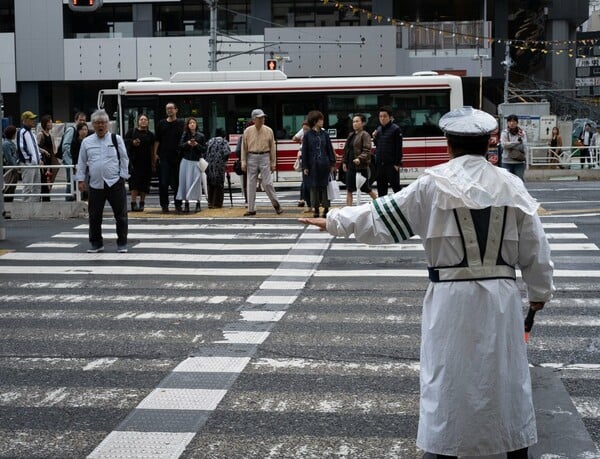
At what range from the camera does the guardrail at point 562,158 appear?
108 feet

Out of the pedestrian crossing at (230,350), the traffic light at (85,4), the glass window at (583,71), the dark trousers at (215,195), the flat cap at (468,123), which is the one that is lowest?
the pedestrian crossing at (230,350)

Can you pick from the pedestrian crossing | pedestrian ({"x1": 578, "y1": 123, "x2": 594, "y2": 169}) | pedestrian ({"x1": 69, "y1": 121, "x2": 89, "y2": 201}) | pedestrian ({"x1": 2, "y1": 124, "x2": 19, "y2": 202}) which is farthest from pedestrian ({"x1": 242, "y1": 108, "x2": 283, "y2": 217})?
pedestrian ({"x1": 578, "y1": 123, "x2": 594, "y2": 169})

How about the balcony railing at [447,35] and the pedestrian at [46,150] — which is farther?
the balcony railing at [447,35]

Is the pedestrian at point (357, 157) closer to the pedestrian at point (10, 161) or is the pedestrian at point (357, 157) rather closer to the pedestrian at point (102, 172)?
the pedestrian at point (102, 172)

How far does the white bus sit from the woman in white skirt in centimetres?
874

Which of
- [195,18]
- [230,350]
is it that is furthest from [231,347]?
[195,18]

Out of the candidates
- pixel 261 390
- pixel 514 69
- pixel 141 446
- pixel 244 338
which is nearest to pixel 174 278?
pixel 244 338

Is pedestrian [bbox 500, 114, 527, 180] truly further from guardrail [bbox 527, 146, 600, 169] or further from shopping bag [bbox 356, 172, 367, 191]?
guardrail [bbox 527, 146, 600, 169]

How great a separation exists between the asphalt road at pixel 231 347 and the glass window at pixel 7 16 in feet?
115

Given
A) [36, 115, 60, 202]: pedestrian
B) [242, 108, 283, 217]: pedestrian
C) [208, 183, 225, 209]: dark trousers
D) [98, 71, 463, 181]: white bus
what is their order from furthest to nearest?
[98, 71, 463, 181]: white bus
[36, 115, 60, 202]: pedestrian
[208, 183, 225, 209]: dark trousers
[242, 108, 283, 217]: pedestrian

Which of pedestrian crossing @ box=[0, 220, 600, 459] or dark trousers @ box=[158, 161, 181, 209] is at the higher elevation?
dark trousers @ box=[158, 161, 181, 209]

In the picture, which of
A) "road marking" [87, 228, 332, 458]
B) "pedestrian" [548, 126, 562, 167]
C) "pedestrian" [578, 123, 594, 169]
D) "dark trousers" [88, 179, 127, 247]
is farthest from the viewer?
"pedestrian" [578, 123, 594, 169]

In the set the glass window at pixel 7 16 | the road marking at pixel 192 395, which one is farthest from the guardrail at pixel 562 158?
the glass window at pixel 7 16

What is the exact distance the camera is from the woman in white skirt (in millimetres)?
18766
